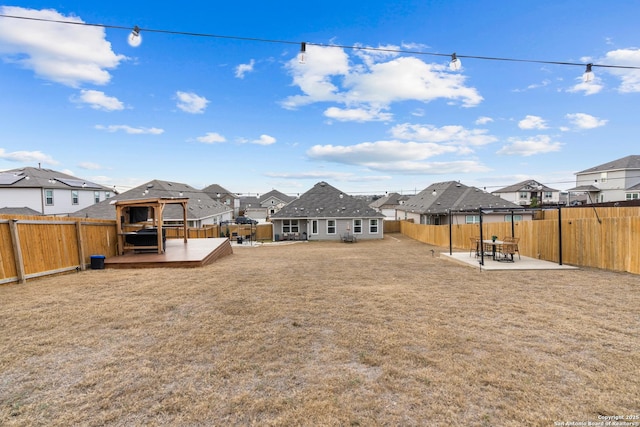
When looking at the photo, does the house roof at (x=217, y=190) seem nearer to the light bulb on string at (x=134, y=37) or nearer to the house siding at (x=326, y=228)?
the house siding at (x=326, y=228)

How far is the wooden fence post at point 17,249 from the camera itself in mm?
7359

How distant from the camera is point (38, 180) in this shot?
29297mm

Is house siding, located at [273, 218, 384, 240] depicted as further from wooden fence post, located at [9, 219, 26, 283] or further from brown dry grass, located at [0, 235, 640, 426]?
brown dry grass, located at [0, 235, 640, 426]

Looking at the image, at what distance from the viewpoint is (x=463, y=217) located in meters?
29.4

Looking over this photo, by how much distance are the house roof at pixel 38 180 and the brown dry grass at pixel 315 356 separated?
30157mm

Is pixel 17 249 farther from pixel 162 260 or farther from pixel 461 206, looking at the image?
→ pixel 461 206

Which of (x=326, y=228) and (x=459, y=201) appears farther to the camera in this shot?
(x=459, y=201)

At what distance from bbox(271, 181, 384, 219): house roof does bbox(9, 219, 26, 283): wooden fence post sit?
22.2 meters

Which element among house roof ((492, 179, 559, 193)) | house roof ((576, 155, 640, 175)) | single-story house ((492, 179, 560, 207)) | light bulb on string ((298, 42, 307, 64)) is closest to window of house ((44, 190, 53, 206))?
light bulb on string ((298, 42, 307, 64))

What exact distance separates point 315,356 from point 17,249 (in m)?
8.32

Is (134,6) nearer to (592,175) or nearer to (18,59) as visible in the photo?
(18,59)

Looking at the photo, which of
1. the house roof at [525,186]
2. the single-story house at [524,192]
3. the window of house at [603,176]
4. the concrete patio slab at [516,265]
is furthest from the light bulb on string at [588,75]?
the window of house at [603,176]

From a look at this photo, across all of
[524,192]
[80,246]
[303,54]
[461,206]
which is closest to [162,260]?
[80,246]

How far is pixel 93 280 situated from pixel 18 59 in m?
14.3
